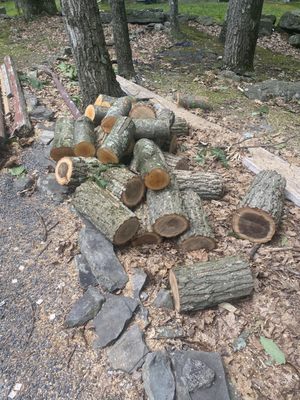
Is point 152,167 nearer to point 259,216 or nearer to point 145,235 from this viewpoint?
point 145,235

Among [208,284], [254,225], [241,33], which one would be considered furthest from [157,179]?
[241,33]

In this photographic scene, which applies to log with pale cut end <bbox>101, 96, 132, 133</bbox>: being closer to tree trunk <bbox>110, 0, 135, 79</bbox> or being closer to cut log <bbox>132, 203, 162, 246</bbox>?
cut log <bbox>132, 203, 162, 246</bbox>

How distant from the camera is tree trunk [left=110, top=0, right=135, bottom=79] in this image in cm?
779

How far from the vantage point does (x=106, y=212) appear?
3.97 m

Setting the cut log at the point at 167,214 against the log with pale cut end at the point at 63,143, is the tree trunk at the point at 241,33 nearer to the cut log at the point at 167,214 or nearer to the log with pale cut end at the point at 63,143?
the log with pale cut end at the point at 63,143

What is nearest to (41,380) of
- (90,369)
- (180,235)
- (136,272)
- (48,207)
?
(90,369)

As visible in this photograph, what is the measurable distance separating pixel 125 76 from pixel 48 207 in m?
4.84

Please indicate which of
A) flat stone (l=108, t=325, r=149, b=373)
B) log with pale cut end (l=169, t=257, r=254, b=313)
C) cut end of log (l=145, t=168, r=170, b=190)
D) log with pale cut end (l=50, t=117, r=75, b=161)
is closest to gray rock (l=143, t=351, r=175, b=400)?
flat stone (l=108, t=325, r=149, b=373)

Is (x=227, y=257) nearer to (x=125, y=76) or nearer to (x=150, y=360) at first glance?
(x=150, y=360)

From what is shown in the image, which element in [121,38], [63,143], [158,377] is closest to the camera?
[158,377]

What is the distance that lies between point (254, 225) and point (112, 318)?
187 cm

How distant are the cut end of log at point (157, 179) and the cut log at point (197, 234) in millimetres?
369

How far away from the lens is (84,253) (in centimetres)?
398

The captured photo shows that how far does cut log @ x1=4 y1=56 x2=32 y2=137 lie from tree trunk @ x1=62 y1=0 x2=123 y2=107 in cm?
113
